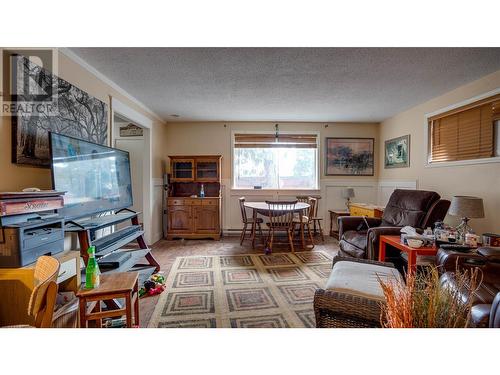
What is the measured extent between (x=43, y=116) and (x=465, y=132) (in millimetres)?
4434

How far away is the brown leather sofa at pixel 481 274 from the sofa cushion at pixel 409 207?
3.37ft

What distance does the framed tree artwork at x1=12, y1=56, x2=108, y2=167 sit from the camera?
1.77m

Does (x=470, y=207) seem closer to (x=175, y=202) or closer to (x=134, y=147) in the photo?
(x=175, y=202)

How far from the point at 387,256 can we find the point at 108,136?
3.66m

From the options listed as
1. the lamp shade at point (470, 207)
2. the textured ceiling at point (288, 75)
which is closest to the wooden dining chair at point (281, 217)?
the textured ceiling at point (288, 75)

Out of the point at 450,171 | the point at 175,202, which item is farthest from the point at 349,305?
the point at 175,202

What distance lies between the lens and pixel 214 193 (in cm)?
528

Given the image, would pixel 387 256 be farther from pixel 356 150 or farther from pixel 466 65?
pixel 356 150

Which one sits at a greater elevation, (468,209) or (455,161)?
(455,161)

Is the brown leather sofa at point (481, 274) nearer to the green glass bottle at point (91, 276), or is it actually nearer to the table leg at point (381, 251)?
the table leg at point (381, 251)

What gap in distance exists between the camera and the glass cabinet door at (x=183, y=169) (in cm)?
498

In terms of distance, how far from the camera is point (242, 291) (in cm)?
263

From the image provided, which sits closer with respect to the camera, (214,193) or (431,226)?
(431,226)
